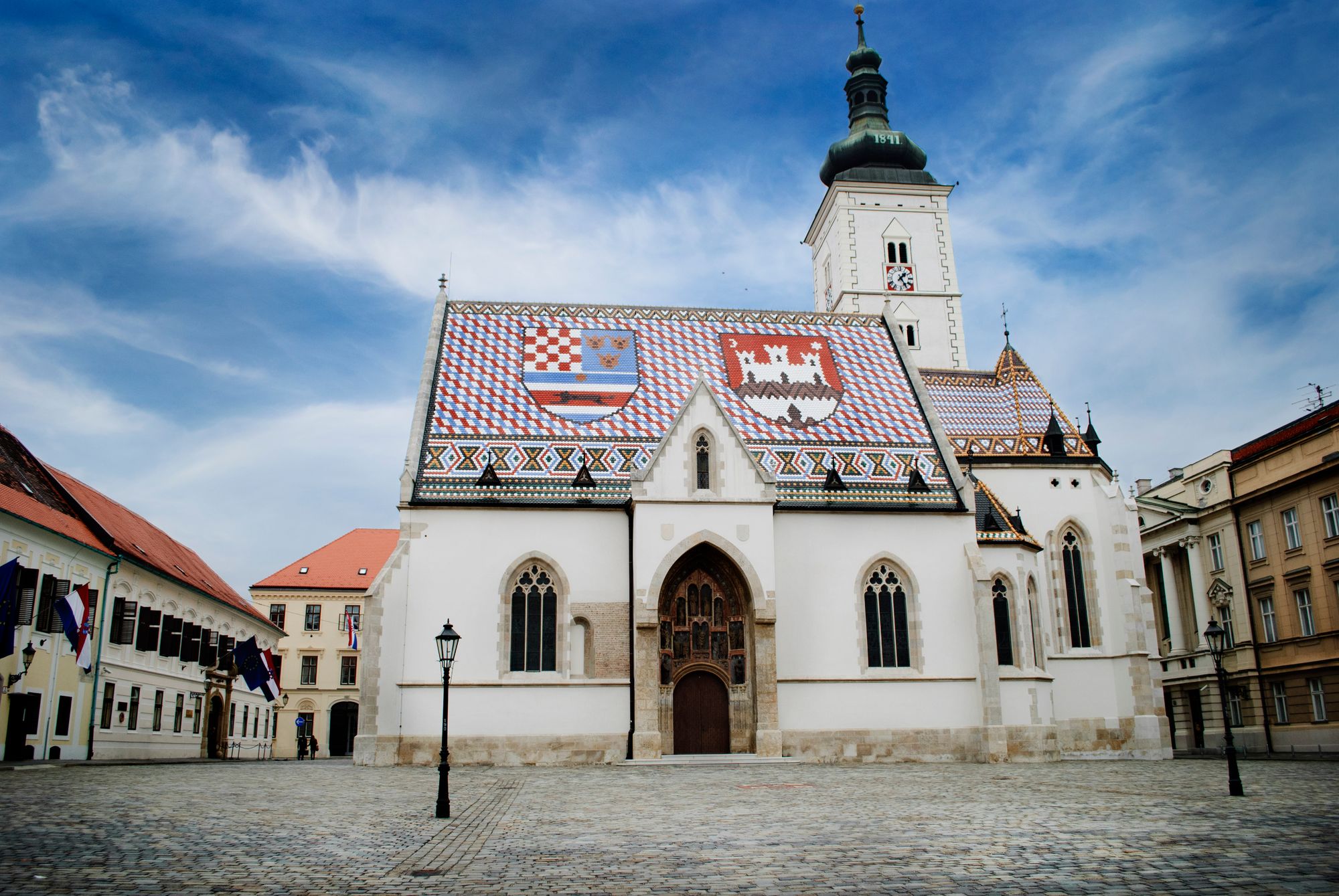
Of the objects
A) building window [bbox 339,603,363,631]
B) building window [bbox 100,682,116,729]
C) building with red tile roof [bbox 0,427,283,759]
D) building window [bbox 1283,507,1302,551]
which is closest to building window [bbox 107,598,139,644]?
building with red tile roof [bbox 0,427,283,759]

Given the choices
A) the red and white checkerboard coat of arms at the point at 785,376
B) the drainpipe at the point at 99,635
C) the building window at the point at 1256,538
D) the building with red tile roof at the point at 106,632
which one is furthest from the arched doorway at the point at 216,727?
the building window at the point at 1256,538

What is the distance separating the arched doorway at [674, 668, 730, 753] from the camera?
29.2m

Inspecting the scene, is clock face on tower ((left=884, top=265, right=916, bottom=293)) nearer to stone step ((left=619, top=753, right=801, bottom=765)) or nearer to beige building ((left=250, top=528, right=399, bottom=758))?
stone step ((left=619, top=753, right=801, bottom=765))

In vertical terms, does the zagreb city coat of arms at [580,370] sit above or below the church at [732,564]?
above

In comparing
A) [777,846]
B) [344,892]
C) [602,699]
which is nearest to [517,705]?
[602,699]

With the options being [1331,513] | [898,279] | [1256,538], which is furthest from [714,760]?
[898,279]

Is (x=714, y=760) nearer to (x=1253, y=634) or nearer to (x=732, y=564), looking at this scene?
(x=732, y=564)

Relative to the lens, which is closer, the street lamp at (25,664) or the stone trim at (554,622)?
the street lamp at (25,664)

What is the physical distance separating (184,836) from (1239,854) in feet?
36.6

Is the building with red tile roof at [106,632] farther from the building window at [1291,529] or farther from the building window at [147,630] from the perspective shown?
the building window at [1291,529]

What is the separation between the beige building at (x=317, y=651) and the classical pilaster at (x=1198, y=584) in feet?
142

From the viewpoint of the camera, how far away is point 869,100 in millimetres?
54531

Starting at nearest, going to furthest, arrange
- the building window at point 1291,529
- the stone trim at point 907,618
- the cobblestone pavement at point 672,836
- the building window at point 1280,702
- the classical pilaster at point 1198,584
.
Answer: the cobblestone pavement at point 672,836 → the stone trim at point 907,618 → the building window at point 1291,529 → the building window at point 1280,702 → the classical pilaster at point 1198,584

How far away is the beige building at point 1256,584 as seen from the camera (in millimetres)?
37188
